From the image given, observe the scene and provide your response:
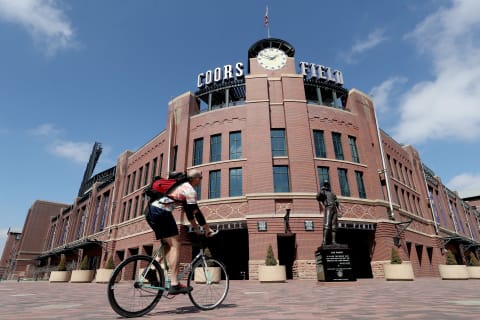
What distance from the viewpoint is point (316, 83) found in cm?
2567

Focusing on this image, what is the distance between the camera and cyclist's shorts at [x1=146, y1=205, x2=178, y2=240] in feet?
12.3

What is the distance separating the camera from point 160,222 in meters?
3.77

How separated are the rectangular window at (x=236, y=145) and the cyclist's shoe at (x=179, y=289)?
16861 millimetres

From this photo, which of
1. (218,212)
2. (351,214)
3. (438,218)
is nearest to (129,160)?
(218,212)

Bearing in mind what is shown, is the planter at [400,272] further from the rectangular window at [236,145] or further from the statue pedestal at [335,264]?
the rectangular window at [236,145]

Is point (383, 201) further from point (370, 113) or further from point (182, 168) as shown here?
point (182, 168)

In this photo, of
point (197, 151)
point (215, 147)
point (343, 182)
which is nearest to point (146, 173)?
point (197, 151)

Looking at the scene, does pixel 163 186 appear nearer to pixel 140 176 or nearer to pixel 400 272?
pixel 400 272

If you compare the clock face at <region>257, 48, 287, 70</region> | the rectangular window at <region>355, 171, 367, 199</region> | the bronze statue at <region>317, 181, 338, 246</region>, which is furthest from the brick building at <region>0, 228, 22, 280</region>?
the bronze statue at <region>317, 181, 338, 246</region>

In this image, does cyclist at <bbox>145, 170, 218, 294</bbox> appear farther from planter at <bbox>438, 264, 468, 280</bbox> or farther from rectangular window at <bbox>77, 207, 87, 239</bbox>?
rectangular window at <bbox>77, 207, 87, 239</bbox>

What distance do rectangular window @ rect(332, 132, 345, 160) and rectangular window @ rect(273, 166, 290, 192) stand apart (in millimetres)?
4754

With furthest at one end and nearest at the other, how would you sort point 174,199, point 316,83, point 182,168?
point 316,83 → point 182,168 → point 174,199

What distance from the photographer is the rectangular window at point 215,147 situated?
21148 mm

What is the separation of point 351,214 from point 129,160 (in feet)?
76.9
